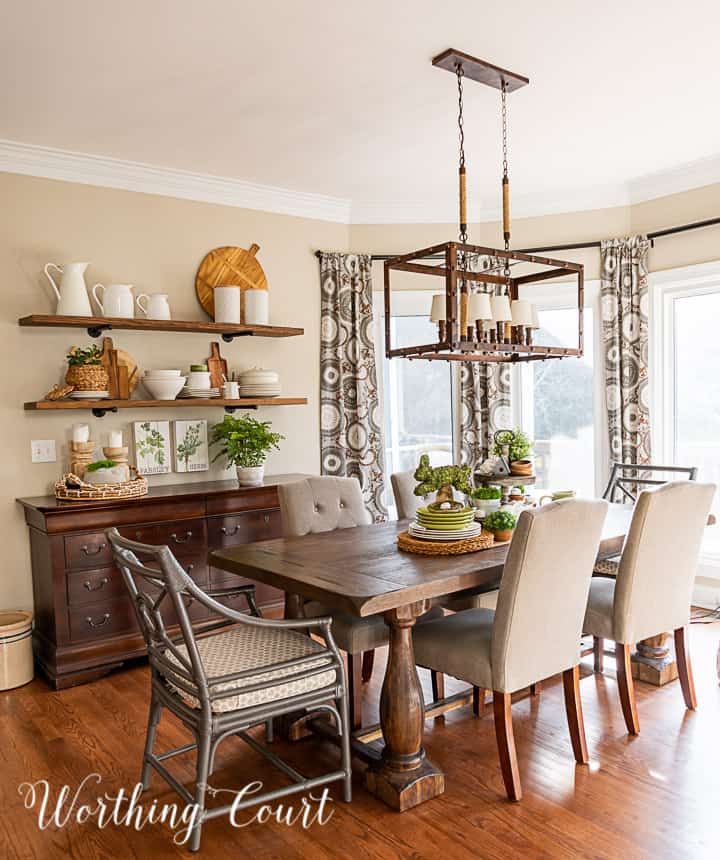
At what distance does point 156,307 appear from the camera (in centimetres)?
426

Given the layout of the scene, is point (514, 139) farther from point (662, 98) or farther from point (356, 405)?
point (356, 405)

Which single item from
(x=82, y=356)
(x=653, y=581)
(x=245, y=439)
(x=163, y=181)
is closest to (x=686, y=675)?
(x=653, y=581)

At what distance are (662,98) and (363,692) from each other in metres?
3.15

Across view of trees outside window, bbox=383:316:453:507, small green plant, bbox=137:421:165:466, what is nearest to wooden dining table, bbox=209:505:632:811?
small green plant, bbox=137:421:165:466

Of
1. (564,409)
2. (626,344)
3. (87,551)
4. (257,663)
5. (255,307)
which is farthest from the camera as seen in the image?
(564,409)

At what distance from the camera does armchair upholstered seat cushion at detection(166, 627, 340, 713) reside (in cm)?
230

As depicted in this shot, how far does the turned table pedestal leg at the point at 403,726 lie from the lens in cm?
251

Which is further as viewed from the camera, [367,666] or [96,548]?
[96,548]

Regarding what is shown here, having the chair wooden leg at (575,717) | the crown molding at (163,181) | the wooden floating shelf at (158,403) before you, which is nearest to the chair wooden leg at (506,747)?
the chair wooden leg at (575,717)

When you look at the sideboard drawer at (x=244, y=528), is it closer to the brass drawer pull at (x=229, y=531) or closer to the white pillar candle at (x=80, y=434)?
the brass drawer pull at (x=229, y=531)

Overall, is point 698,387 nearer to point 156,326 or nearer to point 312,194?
point 312,194

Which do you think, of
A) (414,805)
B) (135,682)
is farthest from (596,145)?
(135,682)

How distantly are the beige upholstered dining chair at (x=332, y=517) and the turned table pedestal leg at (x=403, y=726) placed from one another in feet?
1.12

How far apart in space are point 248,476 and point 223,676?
220cm
